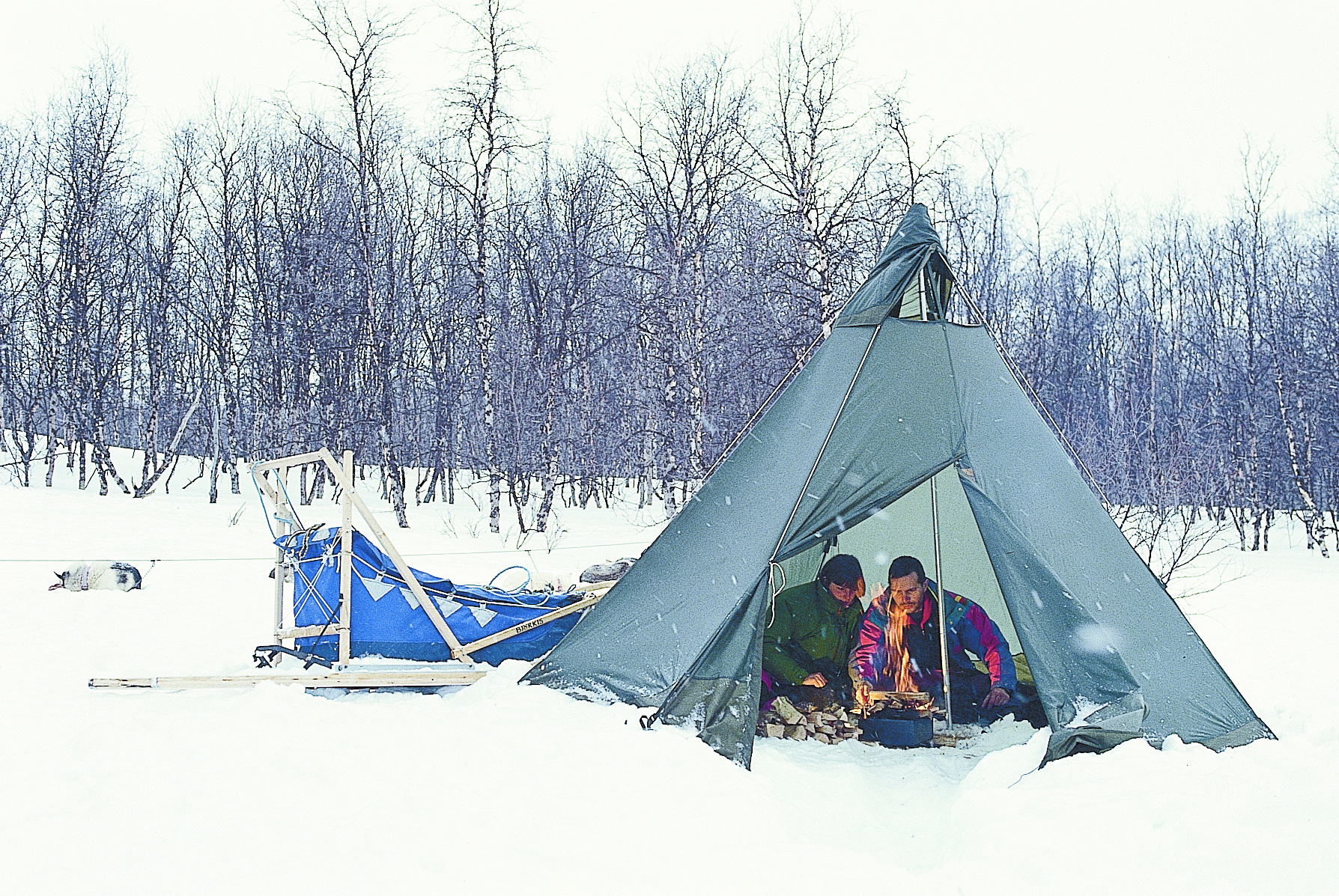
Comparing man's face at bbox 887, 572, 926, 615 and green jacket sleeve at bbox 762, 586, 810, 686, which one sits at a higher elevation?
man's face at bbox 887, 572, 926, 615

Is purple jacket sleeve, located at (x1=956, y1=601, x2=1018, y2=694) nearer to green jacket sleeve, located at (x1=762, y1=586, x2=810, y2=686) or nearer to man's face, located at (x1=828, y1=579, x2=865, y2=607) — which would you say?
man's face, located at (x1=828, y1=579, x2=865, y2=607)

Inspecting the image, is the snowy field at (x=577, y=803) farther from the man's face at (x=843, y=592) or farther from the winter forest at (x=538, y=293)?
the winter forest at (x=538, y=293)

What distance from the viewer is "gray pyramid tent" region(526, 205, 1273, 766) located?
4074 millimetres

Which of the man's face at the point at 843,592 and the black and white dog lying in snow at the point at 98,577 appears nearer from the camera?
the man's face at the point at 843,592

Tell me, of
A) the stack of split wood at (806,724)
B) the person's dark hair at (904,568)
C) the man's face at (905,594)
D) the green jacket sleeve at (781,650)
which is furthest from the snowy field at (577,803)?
the person's dark hair at (904,568)

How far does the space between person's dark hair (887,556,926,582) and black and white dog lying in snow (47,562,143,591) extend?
6661mm

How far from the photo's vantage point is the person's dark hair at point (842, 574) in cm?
552

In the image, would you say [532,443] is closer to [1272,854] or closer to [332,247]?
[332,247]

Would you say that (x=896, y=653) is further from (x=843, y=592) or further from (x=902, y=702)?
(x=843, y=592)

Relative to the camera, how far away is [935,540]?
221 inches

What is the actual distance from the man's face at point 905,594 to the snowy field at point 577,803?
784 mm

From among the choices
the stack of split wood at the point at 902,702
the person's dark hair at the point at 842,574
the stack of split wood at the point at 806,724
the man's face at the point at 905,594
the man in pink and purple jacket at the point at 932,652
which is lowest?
the stack of split wood at the point at 806,724

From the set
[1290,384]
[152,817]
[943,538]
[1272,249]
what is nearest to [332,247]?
[943,538]

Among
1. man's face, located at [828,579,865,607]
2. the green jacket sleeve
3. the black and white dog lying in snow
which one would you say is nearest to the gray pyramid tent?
the green jacket sleeve
